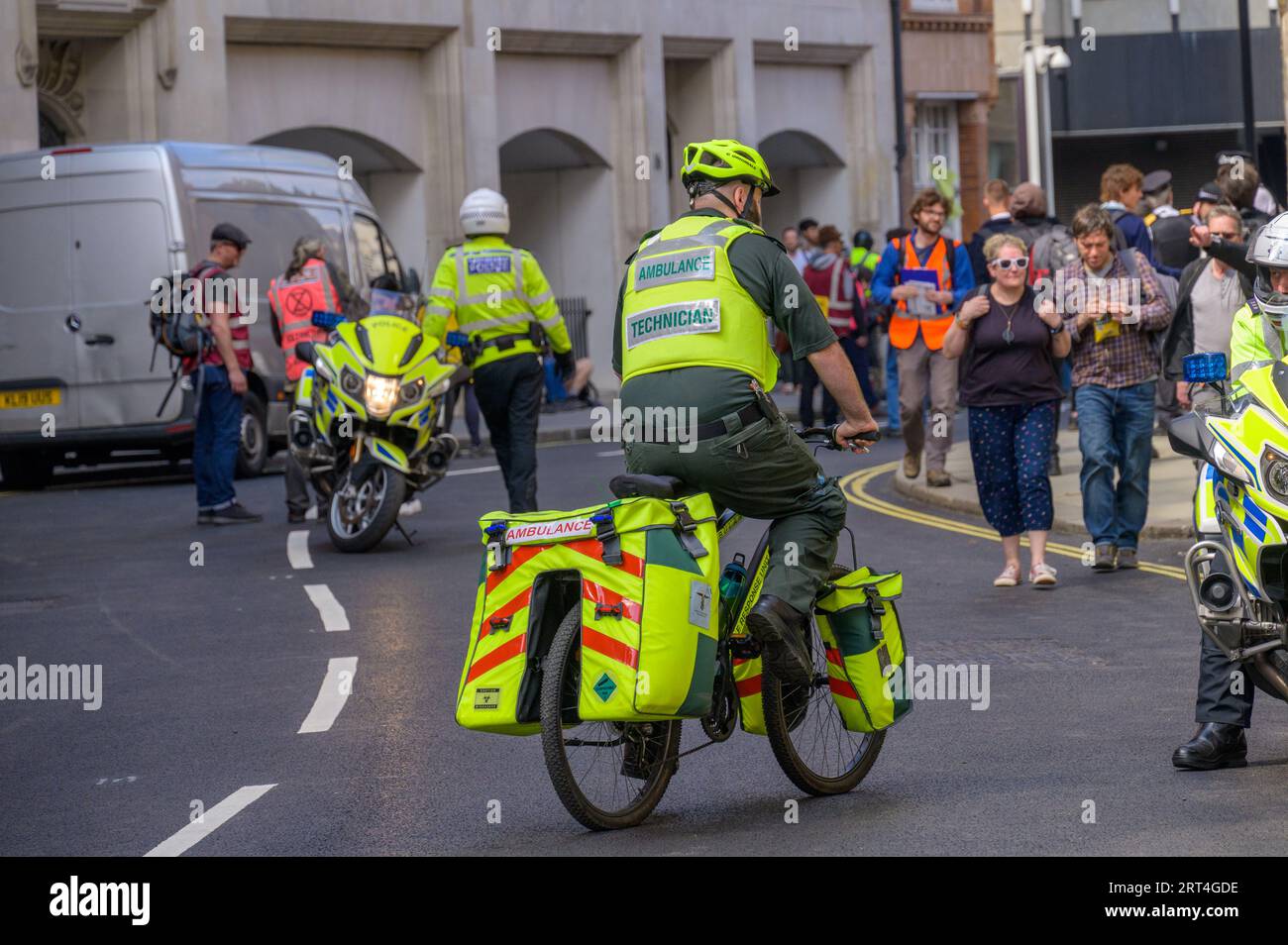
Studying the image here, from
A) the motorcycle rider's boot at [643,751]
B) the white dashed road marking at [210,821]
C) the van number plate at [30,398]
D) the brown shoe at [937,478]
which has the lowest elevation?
the white dashed road marking at [210,821]

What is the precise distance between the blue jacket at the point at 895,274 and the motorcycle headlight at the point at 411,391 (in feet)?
12.7

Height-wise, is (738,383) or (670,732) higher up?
(738,383)

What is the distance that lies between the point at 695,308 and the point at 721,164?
1.73 ft

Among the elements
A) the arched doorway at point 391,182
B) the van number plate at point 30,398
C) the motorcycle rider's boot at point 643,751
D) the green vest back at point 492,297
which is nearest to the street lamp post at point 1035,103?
the arched doorway at point 391,182

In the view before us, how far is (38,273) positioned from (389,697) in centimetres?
1121

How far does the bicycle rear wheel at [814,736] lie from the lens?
6.77m

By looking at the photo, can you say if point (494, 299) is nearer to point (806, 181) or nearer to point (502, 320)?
point (502, 320)

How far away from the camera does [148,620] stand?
11.5 meters

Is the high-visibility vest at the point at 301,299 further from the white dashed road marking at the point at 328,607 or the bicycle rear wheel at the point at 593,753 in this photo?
the bicycle rear wheel at the point at 593,753

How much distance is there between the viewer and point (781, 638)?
21.5 ft

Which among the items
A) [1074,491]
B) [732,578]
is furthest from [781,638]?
[1074,491]

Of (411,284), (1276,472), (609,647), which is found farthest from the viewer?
(411,284)

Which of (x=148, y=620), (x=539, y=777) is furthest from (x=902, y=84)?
(x=539, y=777)
